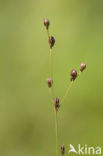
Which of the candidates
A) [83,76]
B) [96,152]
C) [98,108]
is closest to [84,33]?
[83,76]

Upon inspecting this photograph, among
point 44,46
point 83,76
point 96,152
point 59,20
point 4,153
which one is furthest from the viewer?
point 59,20

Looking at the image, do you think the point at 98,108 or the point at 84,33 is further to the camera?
the point at 84,33

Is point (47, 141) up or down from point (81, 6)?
down

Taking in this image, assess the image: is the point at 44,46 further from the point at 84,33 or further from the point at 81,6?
the point at 81,6

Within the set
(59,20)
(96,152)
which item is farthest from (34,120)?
(59,20)

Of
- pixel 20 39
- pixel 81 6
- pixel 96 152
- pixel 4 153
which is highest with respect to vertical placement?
pixel 81 6

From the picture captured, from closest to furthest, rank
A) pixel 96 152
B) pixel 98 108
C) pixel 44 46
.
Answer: pixel 96 152 → pixel 98 108 → pixel 44 46
